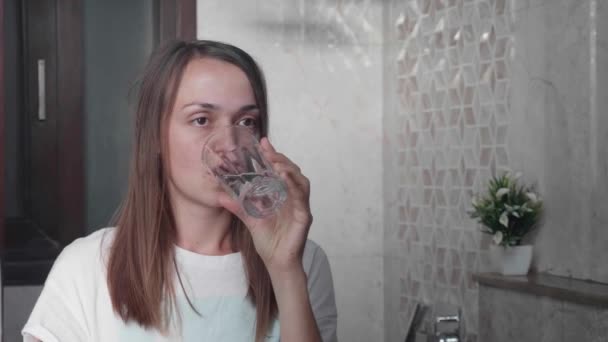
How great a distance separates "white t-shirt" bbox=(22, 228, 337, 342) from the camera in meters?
0.97

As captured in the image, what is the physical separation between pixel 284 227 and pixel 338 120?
214 centimetres

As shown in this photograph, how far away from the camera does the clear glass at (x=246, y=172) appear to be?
897 millimetres

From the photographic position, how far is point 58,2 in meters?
3.22

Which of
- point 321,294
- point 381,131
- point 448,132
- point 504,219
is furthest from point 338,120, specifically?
point 321,294

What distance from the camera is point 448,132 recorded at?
265 cm

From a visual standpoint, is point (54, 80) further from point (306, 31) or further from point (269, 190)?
point (269, 190)

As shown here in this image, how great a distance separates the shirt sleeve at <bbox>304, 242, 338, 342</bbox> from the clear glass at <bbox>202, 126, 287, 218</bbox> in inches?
10.6

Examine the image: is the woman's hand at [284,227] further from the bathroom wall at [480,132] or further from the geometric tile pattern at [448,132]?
the geometric tile pattern at [448,132]

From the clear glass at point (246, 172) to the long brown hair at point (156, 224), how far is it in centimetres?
9

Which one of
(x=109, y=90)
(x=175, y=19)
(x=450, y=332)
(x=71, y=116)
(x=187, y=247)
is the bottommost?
(x=450, y=332)

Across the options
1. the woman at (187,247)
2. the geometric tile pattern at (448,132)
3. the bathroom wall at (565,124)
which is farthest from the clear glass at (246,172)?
the geometric tile pattern at (448,132)

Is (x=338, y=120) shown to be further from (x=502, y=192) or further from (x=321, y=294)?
(x=321, y=294)

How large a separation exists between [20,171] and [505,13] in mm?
1913

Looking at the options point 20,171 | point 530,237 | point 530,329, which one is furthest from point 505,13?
point 20,171
